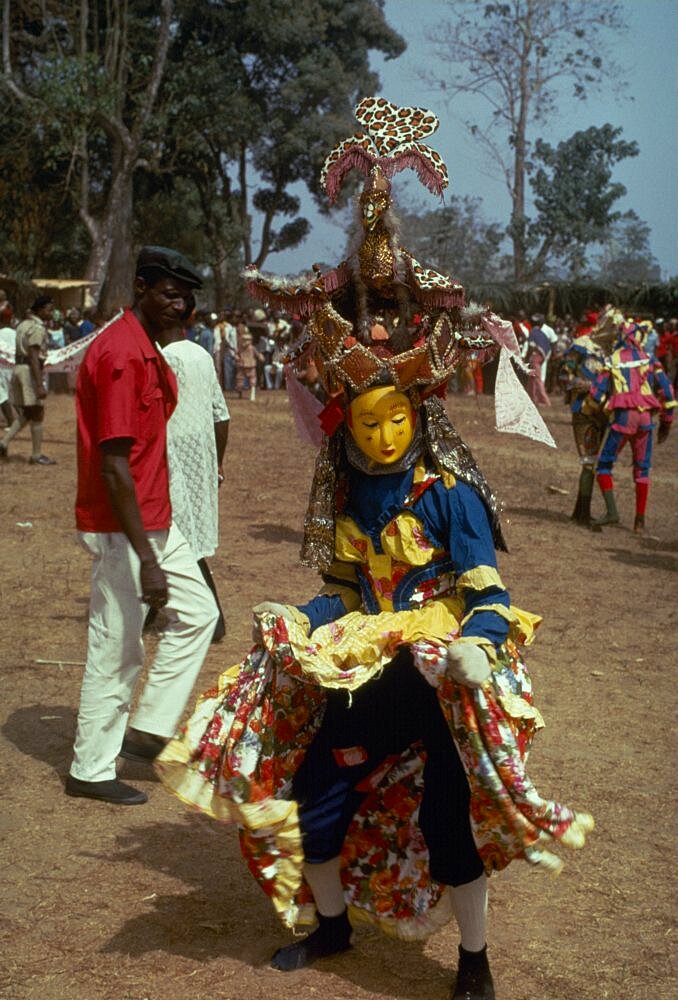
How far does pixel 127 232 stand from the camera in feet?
115

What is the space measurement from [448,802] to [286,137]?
3734 centimetres

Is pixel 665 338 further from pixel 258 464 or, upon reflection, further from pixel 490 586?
pixel 490 586

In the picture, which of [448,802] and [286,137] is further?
[286,137]

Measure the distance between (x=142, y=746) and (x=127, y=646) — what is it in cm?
50

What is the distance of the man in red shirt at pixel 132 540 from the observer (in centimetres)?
438

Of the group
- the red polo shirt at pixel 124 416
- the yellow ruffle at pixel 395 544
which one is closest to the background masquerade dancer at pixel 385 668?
the yellow ruffle at pixel 395 544

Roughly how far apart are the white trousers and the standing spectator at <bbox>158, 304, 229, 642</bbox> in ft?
4.91

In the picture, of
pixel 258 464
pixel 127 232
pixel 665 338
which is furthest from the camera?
pixel 127 232

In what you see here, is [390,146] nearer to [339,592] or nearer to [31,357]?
[339,592]

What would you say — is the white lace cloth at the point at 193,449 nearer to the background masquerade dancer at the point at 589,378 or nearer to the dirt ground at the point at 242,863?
the dirt ground at the point at 242,863

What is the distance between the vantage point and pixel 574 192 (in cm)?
4200

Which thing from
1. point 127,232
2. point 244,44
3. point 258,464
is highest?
point 244,44

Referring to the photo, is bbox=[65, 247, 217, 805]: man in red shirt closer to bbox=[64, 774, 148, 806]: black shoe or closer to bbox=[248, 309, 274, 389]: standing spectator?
bbox=[64, 774, 148, 806]: black shoe

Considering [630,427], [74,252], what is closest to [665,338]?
[630,427]
